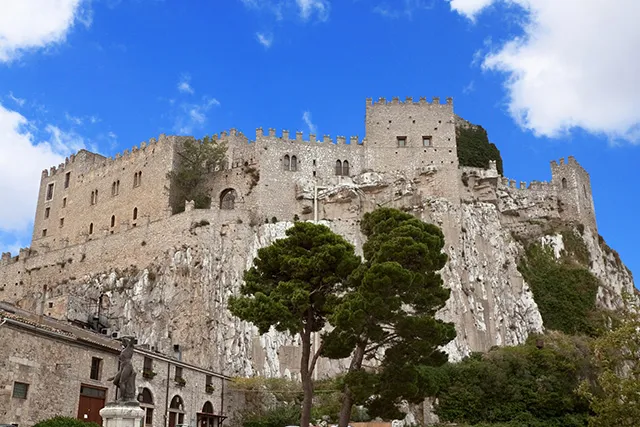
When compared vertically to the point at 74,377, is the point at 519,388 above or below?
Result: above

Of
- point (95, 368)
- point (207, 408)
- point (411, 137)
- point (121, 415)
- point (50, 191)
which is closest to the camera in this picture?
point (121, 415)

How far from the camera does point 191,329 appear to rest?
4181cm

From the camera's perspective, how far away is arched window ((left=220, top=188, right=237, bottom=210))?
5075 cm

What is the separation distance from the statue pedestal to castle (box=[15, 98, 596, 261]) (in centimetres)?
2878

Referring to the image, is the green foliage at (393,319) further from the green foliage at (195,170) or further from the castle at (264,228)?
the green foliage at (195,170)

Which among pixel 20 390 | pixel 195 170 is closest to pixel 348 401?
pixel 20 390

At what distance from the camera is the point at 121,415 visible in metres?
18.0

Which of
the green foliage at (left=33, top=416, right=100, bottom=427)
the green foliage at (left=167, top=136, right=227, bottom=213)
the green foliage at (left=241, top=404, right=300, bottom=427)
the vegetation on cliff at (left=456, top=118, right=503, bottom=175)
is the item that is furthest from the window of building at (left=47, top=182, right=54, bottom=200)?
the green foliage at (left=33, top=416, right=100, bottom=427)

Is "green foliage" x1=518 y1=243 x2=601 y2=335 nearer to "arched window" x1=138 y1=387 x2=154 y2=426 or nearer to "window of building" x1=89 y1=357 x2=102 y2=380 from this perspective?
"arched window" x1=138 y1=387 x2=154 y2=426

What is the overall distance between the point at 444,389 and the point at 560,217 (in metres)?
21.3

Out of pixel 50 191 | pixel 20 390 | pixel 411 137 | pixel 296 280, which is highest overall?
pixel 50 191

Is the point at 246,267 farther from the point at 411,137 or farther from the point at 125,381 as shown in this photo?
the point at 125,381

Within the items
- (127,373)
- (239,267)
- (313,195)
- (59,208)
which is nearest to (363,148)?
(313,195)

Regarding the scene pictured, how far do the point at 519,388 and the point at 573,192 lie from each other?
21960 millimetres
